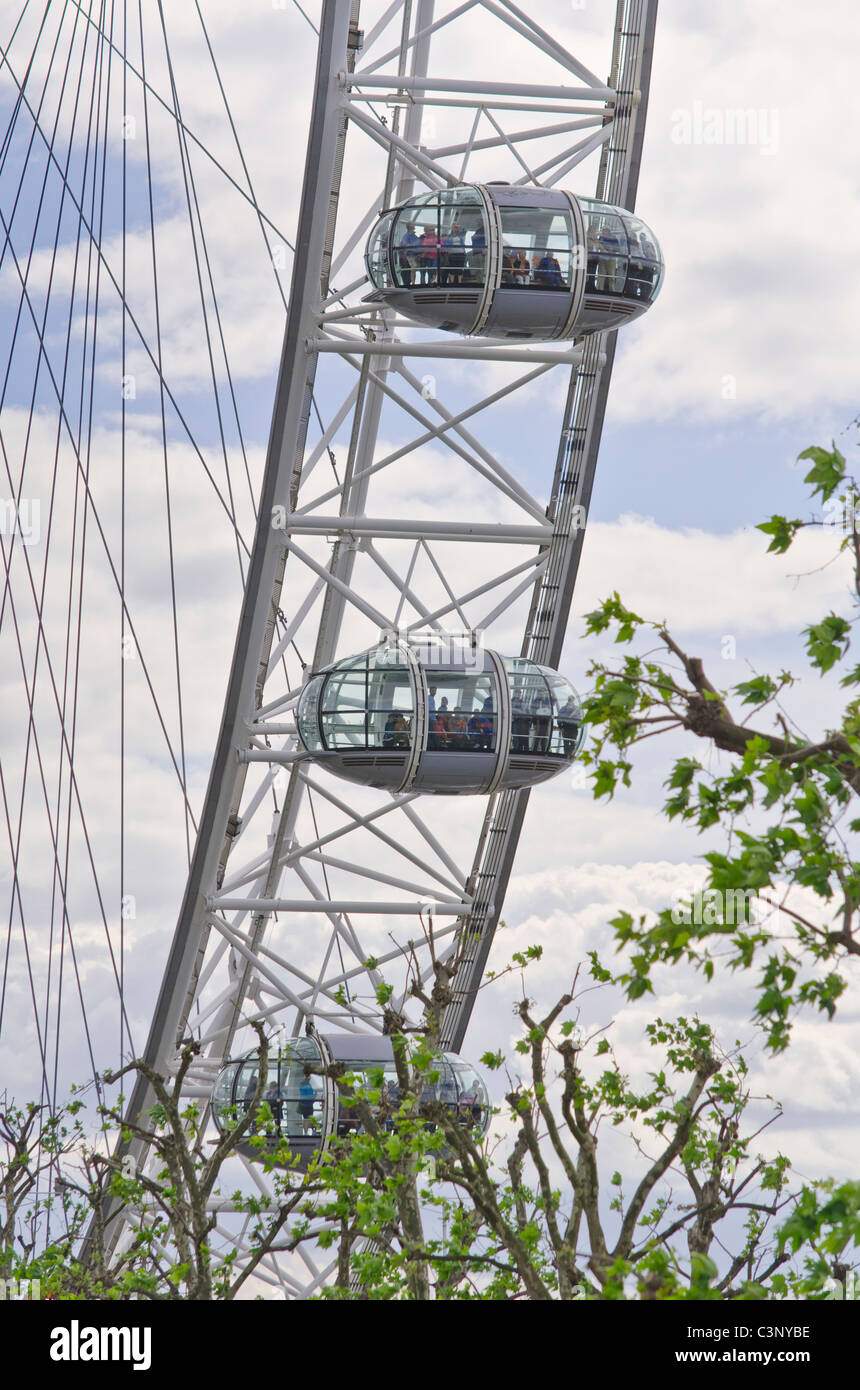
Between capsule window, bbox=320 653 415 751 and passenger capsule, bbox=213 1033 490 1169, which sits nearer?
capsule window, bbox=320 653 415 751

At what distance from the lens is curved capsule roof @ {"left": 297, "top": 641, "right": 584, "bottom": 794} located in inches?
715

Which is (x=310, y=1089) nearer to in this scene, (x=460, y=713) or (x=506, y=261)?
(x=460, y=713)

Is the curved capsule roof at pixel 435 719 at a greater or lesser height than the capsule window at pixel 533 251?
lesser

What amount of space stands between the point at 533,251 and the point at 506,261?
1.00ft

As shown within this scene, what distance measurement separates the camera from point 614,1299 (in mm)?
6574

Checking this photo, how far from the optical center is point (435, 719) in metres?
18.2

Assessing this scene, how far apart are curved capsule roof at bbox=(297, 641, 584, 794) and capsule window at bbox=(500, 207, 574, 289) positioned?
3.78 metres

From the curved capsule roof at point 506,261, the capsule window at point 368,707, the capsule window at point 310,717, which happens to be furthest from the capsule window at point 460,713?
the curved capsule roof at point 506,261

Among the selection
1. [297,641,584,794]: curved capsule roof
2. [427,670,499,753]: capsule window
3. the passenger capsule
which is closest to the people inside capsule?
the passenger capsule

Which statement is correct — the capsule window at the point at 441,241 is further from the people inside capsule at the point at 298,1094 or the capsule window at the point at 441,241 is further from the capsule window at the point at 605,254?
the people inside capsule at the point at 298,1094

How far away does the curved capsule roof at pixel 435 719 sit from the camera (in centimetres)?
1817

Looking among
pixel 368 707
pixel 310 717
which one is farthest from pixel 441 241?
pixel 310 717

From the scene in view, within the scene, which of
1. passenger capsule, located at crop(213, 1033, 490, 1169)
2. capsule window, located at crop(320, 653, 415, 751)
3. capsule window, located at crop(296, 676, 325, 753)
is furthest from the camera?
passenger capsule, located at crop(213, 1033, 490, 1169)

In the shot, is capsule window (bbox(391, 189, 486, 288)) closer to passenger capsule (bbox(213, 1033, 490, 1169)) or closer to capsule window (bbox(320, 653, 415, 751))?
capsule window (bbox(320, 653, 415, 751))
